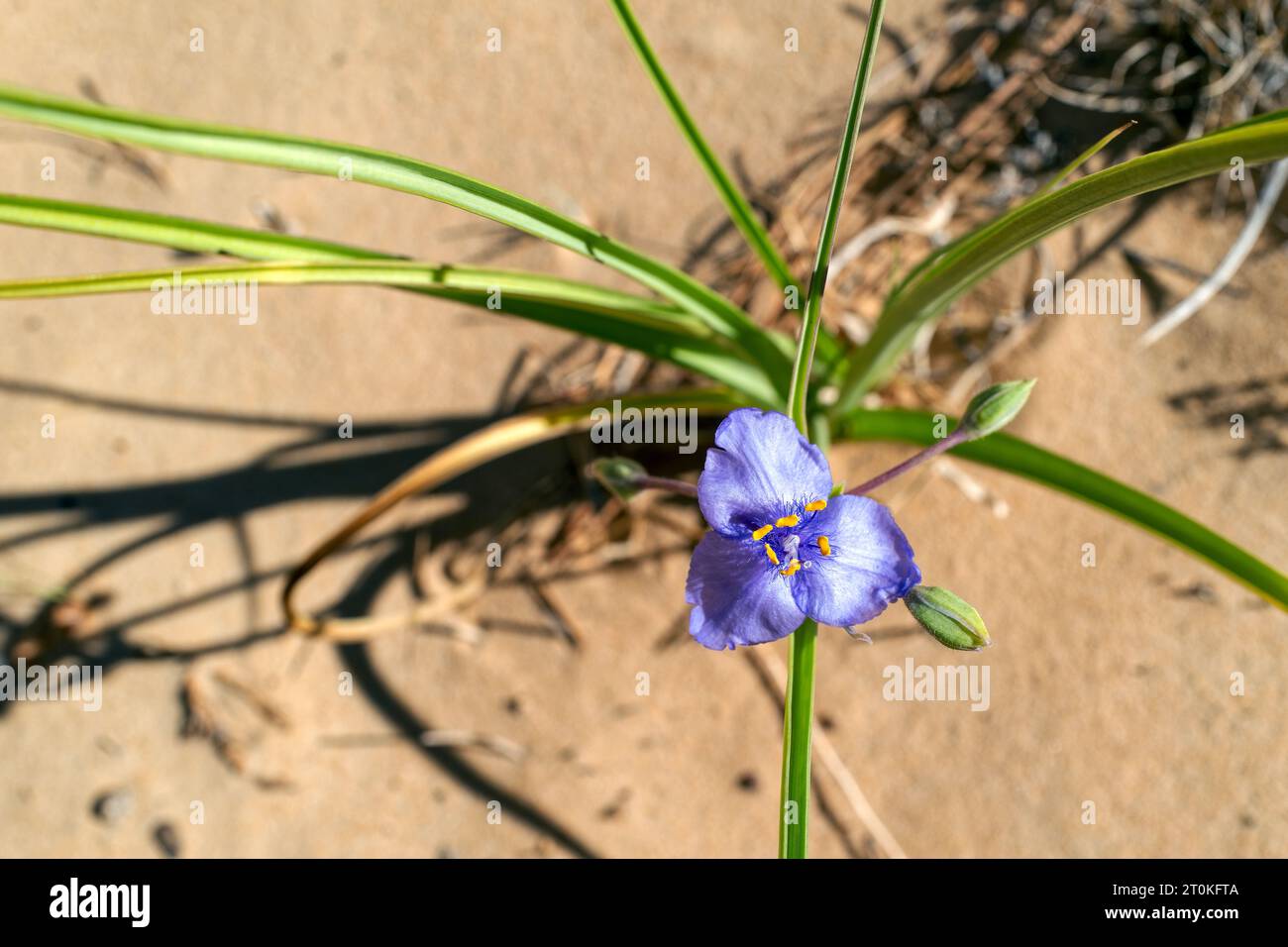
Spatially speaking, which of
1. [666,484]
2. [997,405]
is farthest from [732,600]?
[997,405]

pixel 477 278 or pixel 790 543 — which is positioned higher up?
pixel 477 278

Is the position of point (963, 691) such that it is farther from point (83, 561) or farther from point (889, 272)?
point (83, 561)

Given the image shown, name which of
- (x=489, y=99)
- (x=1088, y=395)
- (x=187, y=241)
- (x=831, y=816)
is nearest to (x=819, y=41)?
(x=489, y=99)

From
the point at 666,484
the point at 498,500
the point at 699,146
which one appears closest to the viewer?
the point at 666,484

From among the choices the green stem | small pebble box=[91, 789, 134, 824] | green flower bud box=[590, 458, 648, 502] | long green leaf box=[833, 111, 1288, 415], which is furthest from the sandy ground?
the green stem

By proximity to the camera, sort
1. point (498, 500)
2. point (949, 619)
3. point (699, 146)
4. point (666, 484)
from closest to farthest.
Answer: point (949, 619)
point (666, 484)
point (699, 146)
point (498, 500)

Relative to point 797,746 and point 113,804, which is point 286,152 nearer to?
point 797,746

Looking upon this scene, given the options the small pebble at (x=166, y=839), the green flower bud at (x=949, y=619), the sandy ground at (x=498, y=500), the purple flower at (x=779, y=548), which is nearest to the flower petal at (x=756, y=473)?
the purple flower at (x=779, y=548)
